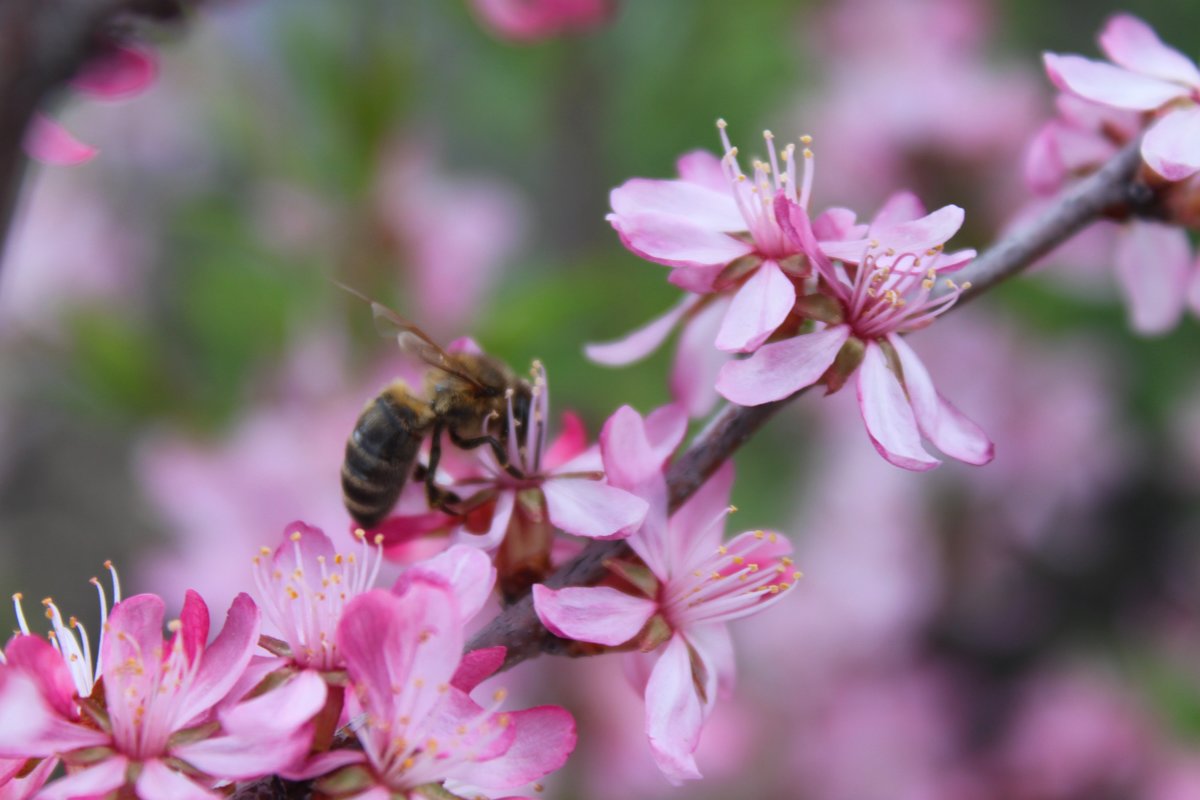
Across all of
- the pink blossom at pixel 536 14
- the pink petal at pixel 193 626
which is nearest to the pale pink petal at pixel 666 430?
the pink petal at pixel 193 626

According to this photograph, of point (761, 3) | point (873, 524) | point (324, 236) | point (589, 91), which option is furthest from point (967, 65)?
point (324, 236)

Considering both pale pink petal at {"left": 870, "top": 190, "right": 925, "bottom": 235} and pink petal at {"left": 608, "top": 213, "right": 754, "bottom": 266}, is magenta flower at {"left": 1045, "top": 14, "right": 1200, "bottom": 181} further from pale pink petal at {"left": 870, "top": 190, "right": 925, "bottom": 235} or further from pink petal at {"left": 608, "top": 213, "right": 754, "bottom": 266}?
pink petal at {"left": 608, "top": 213, "right": 754, "bottom": 266}

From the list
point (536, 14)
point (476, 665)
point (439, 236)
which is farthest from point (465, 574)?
point (439, 236)

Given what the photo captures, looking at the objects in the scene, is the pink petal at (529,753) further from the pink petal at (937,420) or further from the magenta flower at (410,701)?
the pink petal at (937,420)

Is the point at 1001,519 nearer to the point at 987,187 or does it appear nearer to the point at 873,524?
the point at 873,524

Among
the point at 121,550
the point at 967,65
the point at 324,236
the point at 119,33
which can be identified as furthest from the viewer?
the point at 121,550

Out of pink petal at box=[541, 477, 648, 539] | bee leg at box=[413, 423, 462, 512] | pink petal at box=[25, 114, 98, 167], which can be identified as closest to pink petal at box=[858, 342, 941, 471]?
pink petal at box=[541, 477, 648, 539]
